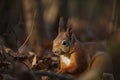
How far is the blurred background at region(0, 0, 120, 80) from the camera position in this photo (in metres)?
5.15

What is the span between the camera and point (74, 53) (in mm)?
4391

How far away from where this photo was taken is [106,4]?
1048cm

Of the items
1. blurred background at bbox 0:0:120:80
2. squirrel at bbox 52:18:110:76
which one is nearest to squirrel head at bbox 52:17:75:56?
squirrel at bbox 52:18:110:76

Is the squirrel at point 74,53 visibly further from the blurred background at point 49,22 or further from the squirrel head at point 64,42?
the blurred background at point 49,22

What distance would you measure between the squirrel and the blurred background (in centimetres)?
16

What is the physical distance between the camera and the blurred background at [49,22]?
16.9 ft

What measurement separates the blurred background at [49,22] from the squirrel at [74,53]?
0.16 meters

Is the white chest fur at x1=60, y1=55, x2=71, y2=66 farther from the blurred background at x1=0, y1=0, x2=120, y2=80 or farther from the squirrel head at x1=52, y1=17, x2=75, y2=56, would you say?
the blurred background at x1=0, y1=0, x2=120, y2=80

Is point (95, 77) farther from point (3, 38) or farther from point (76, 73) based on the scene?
point (3, 38)

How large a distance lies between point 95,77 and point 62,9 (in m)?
4.18

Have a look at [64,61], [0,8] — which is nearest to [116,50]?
[64,61]

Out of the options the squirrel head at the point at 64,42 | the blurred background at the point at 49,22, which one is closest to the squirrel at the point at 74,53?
the squirrel head at the point at 64,42

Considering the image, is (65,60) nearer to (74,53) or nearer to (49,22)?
(74,53)

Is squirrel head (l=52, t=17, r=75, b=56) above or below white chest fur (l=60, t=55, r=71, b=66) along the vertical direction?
above
